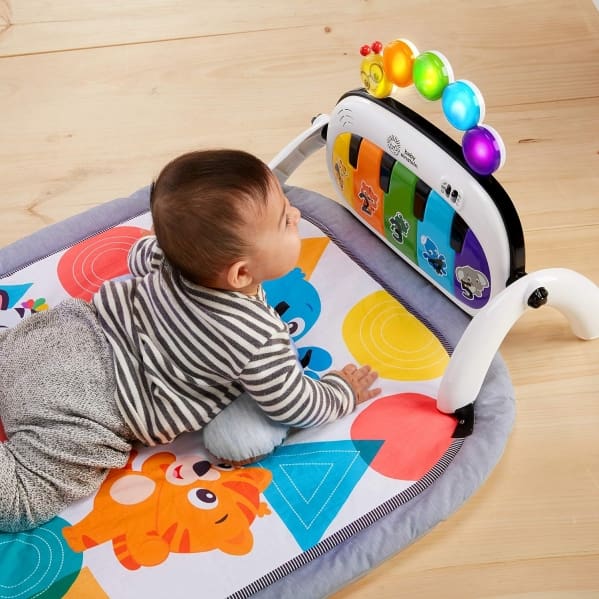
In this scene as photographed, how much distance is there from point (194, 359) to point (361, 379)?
24 cm

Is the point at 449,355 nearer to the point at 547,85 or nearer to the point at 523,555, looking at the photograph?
the point at 523,555

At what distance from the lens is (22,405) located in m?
1.04

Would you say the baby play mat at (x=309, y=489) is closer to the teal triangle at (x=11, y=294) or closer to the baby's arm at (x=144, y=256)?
the teal triangle at (x=11, y=294)

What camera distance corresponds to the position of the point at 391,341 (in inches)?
47.4

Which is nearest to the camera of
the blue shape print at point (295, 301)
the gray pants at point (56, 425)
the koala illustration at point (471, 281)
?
the gray pants at point (56, 425)

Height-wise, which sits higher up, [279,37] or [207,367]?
[279,37]

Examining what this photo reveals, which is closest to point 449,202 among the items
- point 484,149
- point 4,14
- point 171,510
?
point 484,149

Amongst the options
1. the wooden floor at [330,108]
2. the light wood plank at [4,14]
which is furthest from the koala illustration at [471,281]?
→ the light wood plank at [4,14]

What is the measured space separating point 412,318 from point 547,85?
0.65 metres

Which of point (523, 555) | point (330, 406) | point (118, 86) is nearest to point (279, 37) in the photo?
point (118, 86)

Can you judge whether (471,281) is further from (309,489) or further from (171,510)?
(171,510)

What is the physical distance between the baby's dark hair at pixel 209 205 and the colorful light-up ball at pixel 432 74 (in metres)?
0.22

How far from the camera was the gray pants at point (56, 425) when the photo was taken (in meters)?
1.01

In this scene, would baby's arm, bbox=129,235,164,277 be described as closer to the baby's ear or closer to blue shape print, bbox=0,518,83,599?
the baby's ear
